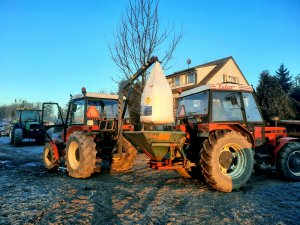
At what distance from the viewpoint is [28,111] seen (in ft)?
61.7

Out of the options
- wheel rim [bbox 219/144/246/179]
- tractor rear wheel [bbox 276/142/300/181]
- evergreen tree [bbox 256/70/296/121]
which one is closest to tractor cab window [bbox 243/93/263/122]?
tractor rear wheel [bbox 276/142/300/181]

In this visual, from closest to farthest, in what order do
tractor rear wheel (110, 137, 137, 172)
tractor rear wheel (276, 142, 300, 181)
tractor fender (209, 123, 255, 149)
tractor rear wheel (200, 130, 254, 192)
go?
tractor rear wheel (200, 130, 254, 192) → tractor fender (209, 123, 255, 149) → tractor rear wheel (276, 142, 300, 181) → tractor rear wheel (110, 137, 137, 172)

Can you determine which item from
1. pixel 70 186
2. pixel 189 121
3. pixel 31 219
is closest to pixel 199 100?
pixel 189 121

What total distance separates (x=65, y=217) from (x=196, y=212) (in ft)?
6.32

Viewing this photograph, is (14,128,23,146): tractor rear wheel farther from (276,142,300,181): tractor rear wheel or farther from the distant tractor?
(276,142,300,181): tractor rear wheel

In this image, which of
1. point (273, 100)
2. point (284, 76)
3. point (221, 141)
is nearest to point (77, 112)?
point (221, 141)

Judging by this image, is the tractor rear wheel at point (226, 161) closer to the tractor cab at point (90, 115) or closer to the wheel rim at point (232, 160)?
the wheel rim at point (232, 160)

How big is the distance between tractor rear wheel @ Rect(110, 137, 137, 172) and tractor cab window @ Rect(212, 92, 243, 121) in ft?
8.90

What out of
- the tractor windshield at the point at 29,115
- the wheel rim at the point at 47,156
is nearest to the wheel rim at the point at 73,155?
the wheel rim at the point at 47,156

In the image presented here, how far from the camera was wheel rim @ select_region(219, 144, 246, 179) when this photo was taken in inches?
214

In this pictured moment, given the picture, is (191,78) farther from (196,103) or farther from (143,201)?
(143,201)

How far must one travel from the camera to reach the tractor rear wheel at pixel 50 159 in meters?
7.86

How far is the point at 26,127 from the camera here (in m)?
17.5

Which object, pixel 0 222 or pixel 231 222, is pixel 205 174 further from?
pixel 0 222
